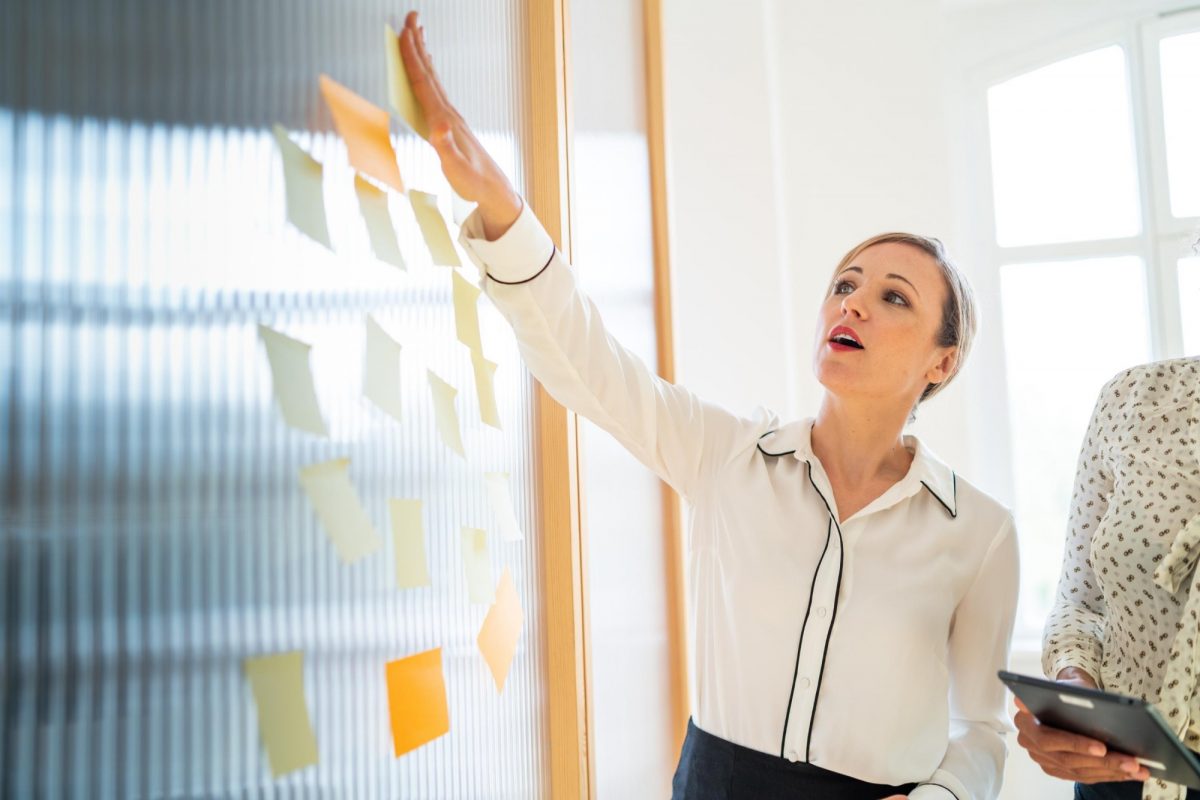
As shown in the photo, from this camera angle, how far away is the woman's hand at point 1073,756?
1.07m

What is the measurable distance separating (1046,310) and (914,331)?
6.45 feet

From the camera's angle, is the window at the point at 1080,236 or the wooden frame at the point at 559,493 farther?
the window at the point at 1080,236

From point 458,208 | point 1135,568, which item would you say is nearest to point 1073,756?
point 1135,568

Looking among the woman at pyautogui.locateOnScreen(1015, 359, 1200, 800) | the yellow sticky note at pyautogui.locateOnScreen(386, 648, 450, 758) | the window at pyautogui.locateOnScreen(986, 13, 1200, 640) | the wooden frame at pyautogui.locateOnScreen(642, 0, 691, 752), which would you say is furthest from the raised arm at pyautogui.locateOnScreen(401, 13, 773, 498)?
the window at pyautogui.locateOnScreen(986, 13, 1200, 640)

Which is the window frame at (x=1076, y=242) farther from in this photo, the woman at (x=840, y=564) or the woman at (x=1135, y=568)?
the woman at (x=840, y=564)

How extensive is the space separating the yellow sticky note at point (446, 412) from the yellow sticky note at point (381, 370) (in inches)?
3.0

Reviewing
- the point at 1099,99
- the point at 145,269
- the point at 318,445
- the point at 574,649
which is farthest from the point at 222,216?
the point at 1099,99

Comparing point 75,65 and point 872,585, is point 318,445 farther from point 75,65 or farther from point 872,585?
point 872,585

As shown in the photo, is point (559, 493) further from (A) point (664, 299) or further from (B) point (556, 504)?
(A) point (664, 299)

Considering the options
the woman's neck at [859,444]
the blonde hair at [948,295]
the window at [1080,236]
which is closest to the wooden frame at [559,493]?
the woman's neck at [859,444]

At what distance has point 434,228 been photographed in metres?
0.99

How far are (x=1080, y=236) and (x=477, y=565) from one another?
2.71 m

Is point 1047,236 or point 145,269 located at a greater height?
point 1047,236

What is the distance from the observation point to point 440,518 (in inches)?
39.7
